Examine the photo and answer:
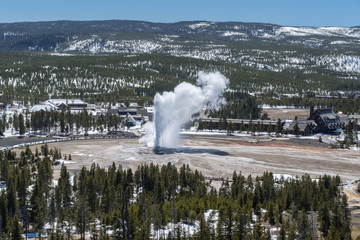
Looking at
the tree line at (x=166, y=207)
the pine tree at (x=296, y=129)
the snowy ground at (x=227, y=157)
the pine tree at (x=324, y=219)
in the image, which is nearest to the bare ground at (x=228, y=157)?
the snowy ground at (x=227, y=157)

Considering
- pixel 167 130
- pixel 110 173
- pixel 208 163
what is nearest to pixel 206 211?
pixel 110 173

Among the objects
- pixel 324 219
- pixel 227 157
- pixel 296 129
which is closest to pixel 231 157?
pixel 227 157

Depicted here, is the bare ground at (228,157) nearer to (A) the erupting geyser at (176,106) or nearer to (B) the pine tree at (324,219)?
(A) the erupting geyser at (176,106)

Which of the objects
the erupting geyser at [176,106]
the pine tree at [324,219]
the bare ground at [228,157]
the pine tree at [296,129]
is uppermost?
the erupting geyser at [176,106]

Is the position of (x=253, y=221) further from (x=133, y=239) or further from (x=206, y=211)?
(x=133, y=239)

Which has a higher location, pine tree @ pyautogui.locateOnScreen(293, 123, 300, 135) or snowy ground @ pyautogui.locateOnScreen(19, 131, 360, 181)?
pine tree @ pyautogui.locateOnScreen(293, 123, 300, 135)

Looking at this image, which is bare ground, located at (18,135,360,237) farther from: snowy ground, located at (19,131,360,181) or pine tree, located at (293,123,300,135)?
pine tree, located at (293,123,300,135)

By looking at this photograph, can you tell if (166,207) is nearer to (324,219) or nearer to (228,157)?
(324,219)

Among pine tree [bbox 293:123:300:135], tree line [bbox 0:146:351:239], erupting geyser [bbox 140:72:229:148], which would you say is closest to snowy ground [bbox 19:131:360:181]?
erupting geyser [bbox 140:72:229:148]
